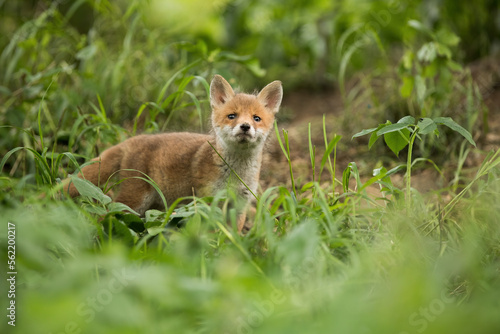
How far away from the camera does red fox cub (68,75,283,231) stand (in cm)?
365

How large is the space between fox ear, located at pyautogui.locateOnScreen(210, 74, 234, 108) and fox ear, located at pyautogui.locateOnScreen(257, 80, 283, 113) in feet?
0.77

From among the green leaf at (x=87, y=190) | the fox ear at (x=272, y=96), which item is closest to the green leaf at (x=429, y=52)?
the fox ear at (x=272, y=96)

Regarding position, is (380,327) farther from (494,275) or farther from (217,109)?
(217,109)

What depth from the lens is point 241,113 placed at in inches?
145

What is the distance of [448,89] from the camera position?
4621 mm

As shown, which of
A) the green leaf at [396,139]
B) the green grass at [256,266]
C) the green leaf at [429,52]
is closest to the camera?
the green grass at [256,266]

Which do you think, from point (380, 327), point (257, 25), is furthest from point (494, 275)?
point (257, 25)

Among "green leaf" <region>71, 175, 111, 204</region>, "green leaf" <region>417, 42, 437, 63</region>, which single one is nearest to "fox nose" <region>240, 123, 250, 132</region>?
"green leaf" <region>71, 175, 111, 204</region>

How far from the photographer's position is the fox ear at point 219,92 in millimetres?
3771

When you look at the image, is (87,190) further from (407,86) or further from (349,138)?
(349,138)

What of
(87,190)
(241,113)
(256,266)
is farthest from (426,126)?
(87,190)

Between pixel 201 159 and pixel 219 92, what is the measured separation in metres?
0.55

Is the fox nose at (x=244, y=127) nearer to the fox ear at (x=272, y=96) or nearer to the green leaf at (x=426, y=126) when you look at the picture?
the fox ear at (x=272, y=96)

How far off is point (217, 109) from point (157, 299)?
2095 millimetres
